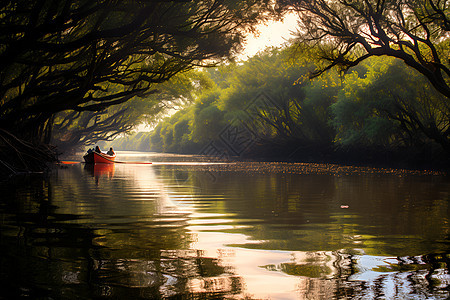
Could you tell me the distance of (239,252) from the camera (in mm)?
5996

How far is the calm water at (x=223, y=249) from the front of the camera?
4.41 metres

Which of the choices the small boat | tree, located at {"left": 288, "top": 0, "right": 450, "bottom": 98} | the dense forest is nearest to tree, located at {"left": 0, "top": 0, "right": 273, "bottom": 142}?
the dense forest

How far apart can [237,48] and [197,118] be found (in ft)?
164

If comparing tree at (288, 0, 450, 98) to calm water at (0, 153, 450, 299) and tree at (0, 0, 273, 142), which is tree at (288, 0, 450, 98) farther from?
calm water at (0, 153, 450, 299)

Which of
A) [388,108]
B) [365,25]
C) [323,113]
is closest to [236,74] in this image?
[323,113]

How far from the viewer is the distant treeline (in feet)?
105

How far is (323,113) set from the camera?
4719 centimetres

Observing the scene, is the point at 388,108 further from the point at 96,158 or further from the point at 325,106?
the point at 96,158

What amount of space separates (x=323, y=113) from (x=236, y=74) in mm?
11930

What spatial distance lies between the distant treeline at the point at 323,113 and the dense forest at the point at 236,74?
0.11 metres

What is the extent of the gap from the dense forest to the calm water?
218 inches

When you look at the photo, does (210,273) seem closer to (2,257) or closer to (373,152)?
(2,257)

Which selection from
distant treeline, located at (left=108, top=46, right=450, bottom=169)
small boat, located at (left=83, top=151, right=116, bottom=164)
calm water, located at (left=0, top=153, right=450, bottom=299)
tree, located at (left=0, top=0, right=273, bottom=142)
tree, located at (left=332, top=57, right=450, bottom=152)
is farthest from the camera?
small boat, located at (left=83, top=151, right=116, bottom=164)

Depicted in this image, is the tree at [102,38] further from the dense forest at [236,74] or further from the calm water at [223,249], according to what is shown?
the calm water at [223,249]
